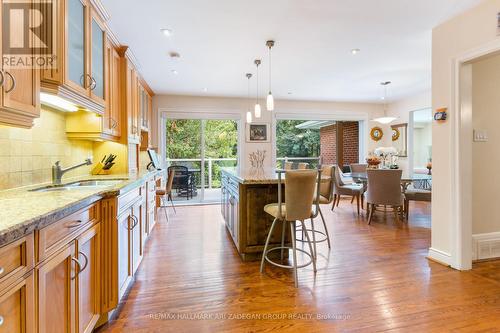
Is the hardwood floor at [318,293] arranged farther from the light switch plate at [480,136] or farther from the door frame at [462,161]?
the light switch plate at [480,136]

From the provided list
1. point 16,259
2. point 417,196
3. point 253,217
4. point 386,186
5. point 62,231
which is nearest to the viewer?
point 16,259

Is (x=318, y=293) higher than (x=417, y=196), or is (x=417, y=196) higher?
(x=417, y=196)

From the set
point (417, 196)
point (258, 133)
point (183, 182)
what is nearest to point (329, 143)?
point (258, 133)

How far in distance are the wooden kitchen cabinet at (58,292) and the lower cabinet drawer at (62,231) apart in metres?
0.04

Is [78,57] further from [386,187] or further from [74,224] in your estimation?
[386,187]

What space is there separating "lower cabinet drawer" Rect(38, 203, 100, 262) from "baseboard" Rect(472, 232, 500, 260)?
11.1 ft

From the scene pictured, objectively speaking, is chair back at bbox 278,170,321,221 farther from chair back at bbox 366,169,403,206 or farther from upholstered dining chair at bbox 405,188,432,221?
upholstered dining chair at bbox 405,188,432,221

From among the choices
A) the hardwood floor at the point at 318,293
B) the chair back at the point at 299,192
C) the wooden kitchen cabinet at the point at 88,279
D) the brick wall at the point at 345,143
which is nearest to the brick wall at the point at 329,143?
the brick wall at the point at 345,143

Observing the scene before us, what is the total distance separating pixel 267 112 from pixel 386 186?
3.02 meters

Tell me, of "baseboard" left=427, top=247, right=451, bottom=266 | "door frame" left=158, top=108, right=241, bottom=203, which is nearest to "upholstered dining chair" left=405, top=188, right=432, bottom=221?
"baseboard" left=427, top=247, right=451, bottom=266

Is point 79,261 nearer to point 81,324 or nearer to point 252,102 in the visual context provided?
point 81,324

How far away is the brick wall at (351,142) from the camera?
7.01 m

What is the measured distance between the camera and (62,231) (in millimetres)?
1157

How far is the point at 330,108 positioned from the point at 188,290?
5492mm
